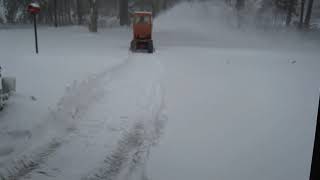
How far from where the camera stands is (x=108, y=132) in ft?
19.2

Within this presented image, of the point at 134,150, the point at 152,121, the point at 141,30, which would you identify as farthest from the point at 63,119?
the point at 141,30

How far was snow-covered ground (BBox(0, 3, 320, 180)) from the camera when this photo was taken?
4.62 m

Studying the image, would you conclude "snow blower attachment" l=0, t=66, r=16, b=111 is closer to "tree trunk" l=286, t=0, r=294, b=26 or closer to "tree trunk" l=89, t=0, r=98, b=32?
"tree trunk" l=89, t=0, r=98, b=32

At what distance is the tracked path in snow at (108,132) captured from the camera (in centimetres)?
445

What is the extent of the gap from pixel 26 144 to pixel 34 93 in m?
2.64

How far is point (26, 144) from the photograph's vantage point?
5152 mm

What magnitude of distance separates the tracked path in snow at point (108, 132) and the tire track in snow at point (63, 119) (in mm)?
15

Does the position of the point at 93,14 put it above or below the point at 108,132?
above

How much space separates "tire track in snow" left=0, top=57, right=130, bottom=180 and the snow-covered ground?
0.02m

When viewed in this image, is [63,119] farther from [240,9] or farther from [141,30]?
[240,9]

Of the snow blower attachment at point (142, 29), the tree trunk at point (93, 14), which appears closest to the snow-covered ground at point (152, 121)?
the snow blower attachment at point (142, 29)

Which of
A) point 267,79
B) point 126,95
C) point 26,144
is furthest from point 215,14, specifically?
point 26,144

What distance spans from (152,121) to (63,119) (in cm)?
180

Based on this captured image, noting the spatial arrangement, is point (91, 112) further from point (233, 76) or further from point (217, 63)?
point (217, 63)
